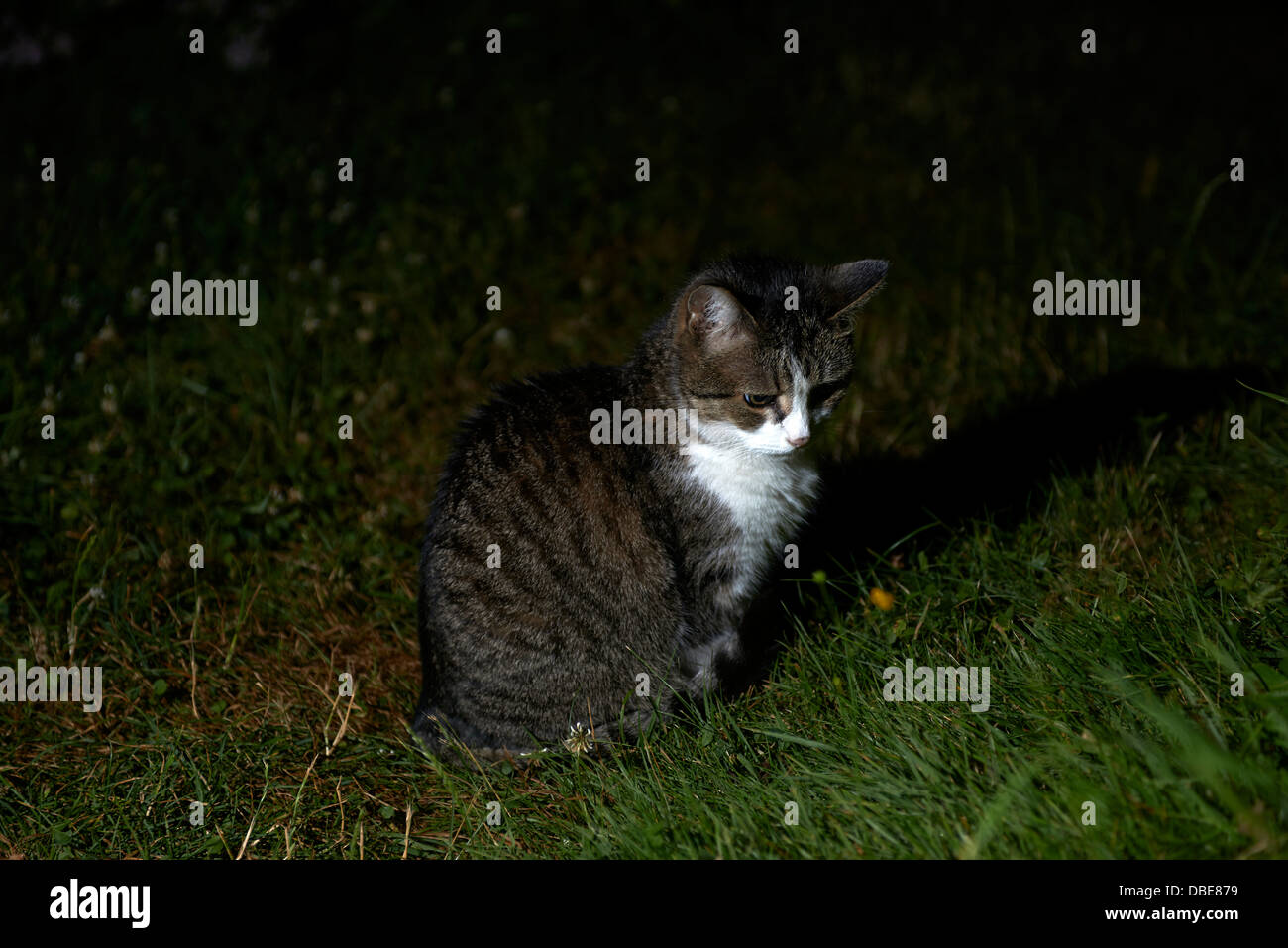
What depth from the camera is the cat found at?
3.24m

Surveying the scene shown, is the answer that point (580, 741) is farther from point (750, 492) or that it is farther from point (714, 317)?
point (714, 317)

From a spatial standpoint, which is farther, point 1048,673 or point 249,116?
point 249,116

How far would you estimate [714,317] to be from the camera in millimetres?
3191

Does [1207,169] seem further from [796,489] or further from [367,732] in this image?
[367,732]

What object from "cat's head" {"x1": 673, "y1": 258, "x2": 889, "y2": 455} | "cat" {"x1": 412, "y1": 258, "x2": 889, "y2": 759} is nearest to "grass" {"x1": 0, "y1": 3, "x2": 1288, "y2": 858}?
"cat" {"x1": 412, "y1": 258, "x2": 889, "y2": 759}

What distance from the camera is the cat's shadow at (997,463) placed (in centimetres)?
389

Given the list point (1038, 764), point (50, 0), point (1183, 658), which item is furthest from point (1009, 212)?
point (50, 0)

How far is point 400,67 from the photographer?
22.0 feet

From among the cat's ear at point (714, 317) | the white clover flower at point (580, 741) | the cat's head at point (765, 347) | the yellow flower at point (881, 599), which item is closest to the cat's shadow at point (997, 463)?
the yellow flower at point (881, 599)

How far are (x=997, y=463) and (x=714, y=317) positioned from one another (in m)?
1.69

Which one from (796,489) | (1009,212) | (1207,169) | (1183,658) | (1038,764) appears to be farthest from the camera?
(1207,169)

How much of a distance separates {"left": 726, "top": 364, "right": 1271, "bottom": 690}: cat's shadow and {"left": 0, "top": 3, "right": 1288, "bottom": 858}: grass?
3 cm

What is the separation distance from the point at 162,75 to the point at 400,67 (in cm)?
142

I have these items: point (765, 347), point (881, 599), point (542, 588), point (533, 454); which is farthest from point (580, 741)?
point (765, 347)
